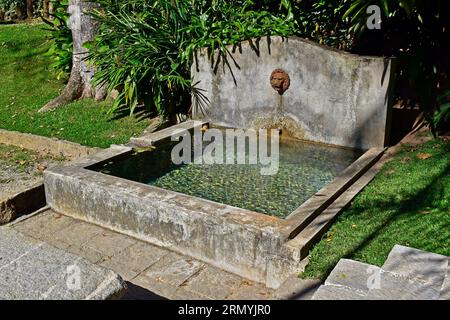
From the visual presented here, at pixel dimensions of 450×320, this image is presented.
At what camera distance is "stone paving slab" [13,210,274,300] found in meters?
3.86

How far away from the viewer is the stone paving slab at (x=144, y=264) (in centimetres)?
386

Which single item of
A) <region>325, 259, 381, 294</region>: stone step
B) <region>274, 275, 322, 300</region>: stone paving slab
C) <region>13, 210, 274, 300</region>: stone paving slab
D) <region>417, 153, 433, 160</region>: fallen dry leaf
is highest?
<region>417, 153, 433, 160</region>: fallen dry leaf

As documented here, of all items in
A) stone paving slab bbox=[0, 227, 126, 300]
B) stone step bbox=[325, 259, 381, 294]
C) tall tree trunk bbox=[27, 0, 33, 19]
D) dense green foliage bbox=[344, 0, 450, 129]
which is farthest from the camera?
tall tree trunk bbox=[27, 0, 33, 19]

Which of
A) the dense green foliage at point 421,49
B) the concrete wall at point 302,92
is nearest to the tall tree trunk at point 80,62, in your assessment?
the concrete wall at point 302,92

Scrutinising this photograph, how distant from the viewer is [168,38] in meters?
7.12

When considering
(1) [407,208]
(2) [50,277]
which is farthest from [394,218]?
(2) [50,277]

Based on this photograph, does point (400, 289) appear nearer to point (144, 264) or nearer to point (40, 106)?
point (144, 264)

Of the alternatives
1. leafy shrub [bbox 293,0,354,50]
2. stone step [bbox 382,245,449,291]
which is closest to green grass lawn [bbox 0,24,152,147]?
leafy shrub [bbox 293,0,354,50]

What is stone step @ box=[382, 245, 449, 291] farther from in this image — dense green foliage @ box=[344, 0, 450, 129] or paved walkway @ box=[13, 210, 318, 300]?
dense green foliage @ box=[344, 0, 450, 129]

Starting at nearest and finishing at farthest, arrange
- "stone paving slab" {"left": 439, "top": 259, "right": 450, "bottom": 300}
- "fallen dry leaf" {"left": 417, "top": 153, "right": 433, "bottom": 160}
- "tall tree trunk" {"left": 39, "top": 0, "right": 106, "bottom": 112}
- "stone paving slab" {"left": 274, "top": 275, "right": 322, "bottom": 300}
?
"stone paving slab" {"left": 439, "top": 259, "right": 450, "bottom": 300}
"stone paving slab" {"left": 274, "top": 275, "right": 322, "bottom": 300}
"fallen dry leaf" {"left": 417, "top": 153, "right": 433, "bottom": 160}
"tall tree trunk" {"left": 39, "top": 0, "right": 106, "bottom": 112}

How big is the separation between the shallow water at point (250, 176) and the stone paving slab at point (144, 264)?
75cm

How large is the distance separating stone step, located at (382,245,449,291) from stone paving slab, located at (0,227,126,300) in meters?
1.70

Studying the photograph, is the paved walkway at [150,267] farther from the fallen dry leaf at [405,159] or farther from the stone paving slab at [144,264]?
the fallen dry leaf at [405,159]

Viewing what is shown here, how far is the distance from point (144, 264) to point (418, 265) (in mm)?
2090
